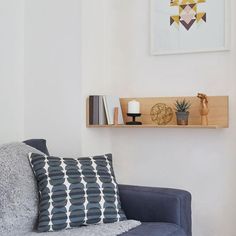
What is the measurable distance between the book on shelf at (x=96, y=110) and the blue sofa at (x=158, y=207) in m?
0.57

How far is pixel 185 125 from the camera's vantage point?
2.59 meters

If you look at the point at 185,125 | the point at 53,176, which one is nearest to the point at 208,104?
the point at 185,125

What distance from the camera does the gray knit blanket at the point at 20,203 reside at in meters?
1.94

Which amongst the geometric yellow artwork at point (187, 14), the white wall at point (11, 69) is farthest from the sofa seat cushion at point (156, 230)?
the geometric yellow artwork at point (187, 14)

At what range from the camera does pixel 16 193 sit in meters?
2.00

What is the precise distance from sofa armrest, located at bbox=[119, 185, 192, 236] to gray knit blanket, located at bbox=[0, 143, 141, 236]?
13cm

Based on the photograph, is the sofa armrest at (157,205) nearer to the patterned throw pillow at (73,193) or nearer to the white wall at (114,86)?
the patterned throw pillow at (73,193)

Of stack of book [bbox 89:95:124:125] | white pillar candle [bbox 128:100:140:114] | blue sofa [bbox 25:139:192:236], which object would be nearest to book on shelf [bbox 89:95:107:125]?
stack of book [bbox 89:95:124:125]

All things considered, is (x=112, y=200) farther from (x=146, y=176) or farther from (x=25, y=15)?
(x=25, y=15)

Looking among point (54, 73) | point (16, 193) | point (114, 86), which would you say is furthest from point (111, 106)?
point (16, 193)

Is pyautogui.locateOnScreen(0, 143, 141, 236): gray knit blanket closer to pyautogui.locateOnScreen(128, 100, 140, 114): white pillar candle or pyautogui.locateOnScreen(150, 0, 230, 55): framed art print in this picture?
pyautogui.locateOnScreen(128, 100, 140, 114): white pillar candle

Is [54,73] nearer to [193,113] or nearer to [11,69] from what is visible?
[11,69]

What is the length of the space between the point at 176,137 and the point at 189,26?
2.32 ft

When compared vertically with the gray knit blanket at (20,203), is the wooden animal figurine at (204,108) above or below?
above
